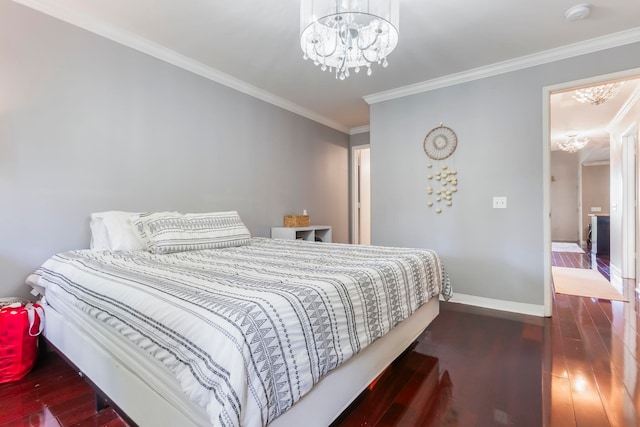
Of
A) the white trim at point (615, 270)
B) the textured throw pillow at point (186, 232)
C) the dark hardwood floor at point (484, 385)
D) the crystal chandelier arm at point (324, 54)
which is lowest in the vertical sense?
the dark hardwood floor at point (484, 385)

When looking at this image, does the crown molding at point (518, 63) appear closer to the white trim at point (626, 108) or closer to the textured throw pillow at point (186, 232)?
the white trim at point (626, 108)

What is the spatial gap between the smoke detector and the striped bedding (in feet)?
7.12

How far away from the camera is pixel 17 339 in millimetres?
1718

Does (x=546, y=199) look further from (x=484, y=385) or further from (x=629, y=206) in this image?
(x=629, y=206)

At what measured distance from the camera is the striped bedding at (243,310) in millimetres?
850

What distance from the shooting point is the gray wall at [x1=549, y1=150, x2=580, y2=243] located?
8.44 meters

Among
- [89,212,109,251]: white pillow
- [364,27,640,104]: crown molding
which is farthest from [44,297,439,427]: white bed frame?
[364,27,640,104]: crown molding

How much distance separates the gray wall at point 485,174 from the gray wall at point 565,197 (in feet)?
23.6

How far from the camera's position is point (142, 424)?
3.79 feet

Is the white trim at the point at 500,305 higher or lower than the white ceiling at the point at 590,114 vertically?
lower

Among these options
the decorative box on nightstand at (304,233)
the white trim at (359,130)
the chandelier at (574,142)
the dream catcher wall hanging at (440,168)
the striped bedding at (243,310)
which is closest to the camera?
the striped bedding at (243,310)

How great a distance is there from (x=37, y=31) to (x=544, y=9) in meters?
3.59

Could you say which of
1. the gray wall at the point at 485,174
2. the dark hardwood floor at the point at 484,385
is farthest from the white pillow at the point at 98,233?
the gray wall at the point at 485,174

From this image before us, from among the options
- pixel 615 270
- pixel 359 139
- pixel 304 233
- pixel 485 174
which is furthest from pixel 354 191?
pixel 615 270
